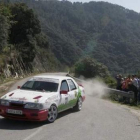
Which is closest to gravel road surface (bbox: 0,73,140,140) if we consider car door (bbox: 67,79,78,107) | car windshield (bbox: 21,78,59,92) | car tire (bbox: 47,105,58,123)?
car tire (bbox: 47,105,58,123)

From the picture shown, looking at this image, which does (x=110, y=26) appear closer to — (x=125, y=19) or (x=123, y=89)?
(x=125, y=19)

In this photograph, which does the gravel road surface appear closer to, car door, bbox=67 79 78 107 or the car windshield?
car door, bbox=67 79 78 107

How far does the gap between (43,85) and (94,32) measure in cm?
10356

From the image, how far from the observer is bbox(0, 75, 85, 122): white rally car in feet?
31.1

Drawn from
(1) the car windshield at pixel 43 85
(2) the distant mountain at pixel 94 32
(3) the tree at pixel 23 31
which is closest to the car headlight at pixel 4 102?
(1) the car windshield at pixel 43 85

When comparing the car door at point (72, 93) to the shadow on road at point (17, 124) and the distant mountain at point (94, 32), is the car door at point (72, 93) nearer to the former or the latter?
the shadow on road at point (17, 124)

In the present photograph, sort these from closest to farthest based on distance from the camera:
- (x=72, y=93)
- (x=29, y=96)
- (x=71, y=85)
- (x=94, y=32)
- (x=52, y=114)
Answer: (x=29, y=96) < (x=52, y=114) < (x=72, y=93) < (x=71, y=85) < (x=94, y=32)

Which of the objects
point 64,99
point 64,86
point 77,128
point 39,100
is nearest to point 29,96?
point 39,100

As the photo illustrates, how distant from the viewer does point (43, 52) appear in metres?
73.8

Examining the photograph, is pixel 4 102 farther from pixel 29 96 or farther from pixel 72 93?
pixel 72 93

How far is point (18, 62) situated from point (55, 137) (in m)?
37.4

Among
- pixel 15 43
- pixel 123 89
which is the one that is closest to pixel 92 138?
pixel 123 89

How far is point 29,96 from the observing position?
32.6 feet

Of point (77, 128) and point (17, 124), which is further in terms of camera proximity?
point (17, 124)
